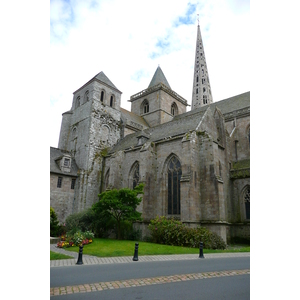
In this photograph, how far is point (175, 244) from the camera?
51.9ft

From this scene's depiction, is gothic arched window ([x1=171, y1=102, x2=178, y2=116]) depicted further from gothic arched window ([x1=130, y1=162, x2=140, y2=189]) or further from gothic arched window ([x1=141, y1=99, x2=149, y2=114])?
gothic arched window ([x1=130, y1=162, x2=140, y2=189])

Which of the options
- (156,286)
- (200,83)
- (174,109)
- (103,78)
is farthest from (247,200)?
(200,83)

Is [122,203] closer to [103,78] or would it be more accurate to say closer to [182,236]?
[182,236]

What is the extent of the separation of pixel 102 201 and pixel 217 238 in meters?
9.10

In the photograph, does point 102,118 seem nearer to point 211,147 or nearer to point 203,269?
point 211,147

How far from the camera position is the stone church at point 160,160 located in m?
18.5

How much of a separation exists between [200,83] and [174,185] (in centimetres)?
3479

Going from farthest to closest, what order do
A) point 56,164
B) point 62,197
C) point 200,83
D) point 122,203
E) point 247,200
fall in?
point 200,83 < point 56,164 < point 62,197 < point 247,200 < point 122,203

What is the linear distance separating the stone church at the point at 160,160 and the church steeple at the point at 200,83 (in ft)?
40.2

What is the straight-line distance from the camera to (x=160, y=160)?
21.9 meters

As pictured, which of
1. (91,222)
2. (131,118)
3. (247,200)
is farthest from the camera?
(131,118)

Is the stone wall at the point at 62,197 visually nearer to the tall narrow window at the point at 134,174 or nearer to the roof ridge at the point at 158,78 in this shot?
the tall narrow window at the point at 134,174

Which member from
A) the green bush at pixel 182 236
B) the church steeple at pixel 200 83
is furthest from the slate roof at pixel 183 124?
the church steeple at pixel 200 83
